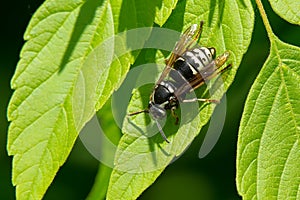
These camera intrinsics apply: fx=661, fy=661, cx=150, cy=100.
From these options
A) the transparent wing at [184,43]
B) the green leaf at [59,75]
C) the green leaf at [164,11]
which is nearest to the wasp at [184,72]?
the transparent wing at [184,43]

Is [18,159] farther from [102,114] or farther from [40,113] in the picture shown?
[102,114]

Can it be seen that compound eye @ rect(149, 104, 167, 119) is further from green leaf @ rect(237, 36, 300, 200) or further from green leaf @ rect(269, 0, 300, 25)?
green leaf @ rect(269, 0, 300, 25)

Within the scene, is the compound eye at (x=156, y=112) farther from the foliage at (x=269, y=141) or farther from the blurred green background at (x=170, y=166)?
the blurred green background at (x=170, y=166)

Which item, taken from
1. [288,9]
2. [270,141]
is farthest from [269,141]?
[288,9]

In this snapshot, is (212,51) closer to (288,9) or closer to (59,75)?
(288,9)

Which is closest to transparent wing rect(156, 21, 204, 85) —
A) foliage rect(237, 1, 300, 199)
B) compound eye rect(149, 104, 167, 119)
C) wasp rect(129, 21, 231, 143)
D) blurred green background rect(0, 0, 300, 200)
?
wasp rect(129, 21, 231, 143)

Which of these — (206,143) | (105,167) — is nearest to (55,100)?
(105,167)
